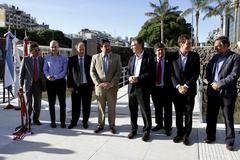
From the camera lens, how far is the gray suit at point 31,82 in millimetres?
7547

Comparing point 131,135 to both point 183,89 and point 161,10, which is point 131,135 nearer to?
point 183,89

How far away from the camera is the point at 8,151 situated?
18.6 ft

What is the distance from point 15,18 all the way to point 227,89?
142953 mm

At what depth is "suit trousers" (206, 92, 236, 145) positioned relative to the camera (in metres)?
5.79

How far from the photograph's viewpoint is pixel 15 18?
459ft

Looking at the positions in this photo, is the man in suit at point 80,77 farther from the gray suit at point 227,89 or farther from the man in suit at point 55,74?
the gray suit at point 227,89

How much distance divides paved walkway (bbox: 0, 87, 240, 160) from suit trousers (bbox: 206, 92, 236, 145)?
0.64ft

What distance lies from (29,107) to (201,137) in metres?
3.63

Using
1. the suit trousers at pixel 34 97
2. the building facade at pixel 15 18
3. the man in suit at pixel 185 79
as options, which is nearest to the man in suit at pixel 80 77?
the suit trousers at pixel 34 97

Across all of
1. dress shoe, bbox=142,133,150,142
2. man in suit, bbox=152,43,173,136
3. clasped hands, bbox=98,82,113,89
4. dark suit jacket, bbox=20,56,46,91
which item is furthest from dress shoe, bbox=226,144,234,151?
dark suit jacket, bbox=20,56,46,91

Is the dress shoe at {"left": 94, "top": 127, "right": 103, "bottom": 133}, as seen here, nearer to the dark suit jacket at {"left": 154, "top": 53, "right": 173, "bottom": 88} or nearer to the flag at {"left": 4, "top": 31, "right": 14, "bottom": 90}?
the dark suit jacket at {"left": 154, "top": 53, "right": 173, "bottom": 88}

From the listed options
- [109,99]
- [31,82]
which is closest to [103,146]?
[109,99]

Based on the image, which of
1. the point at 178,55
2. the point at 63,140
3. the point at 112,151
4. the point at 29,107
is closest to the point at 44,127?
the point at 29,107

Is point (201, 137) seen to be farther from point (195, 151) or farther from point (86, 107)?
point (86, 107)
